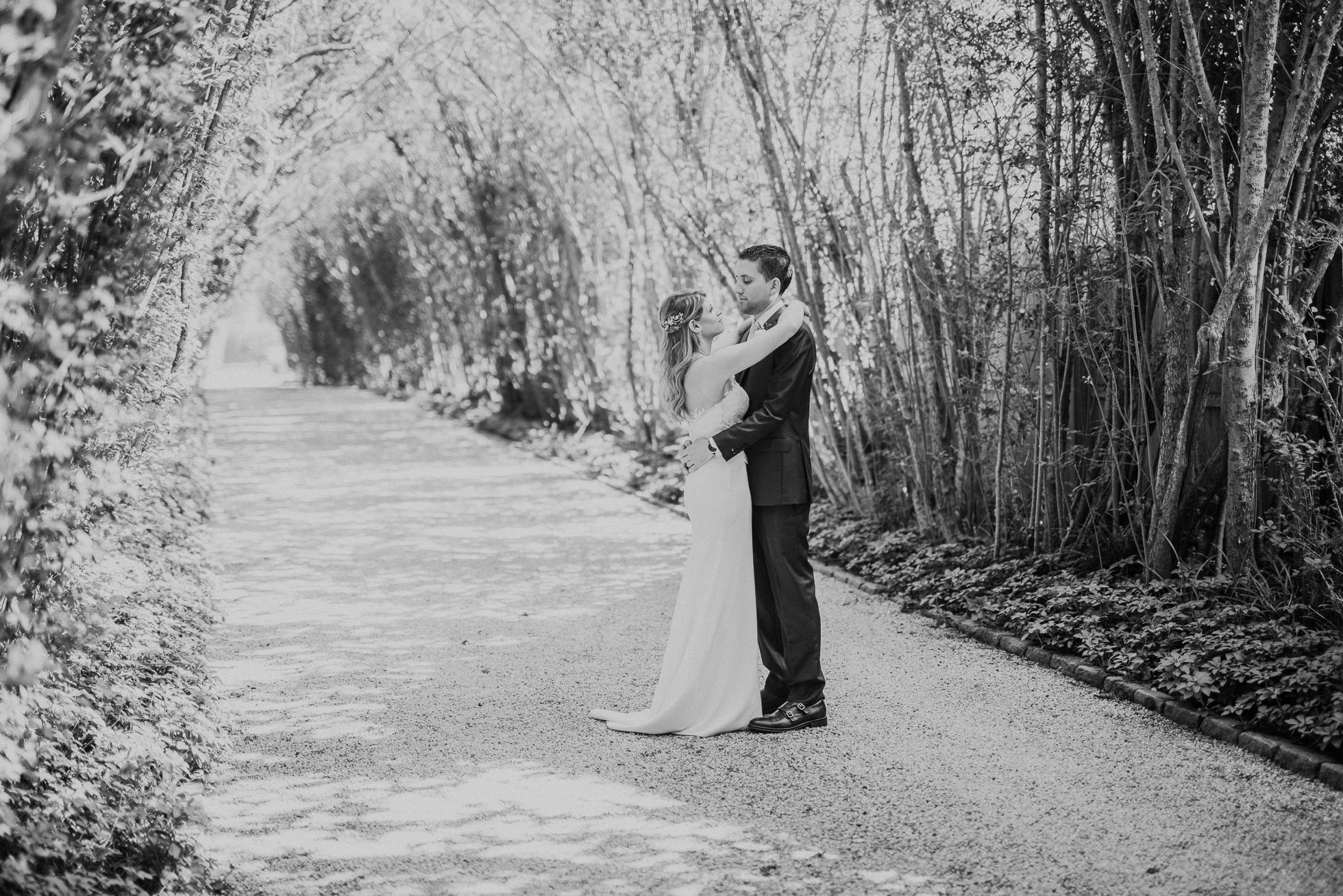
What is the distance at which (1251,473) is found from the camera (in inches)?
206

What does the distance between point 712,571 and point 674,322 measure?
3.06 ft

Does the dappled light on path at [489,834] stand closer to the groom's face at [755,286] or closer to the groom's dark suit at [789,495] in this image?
the groom's dark suit at [789,495]

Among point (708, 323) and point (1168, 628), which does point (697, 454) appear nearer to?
point (708, 323)

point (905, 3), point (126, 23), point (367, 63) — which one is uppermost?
point (367, 63)

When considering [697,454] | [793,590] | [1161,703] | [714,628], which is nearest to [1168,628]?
[1161,703]

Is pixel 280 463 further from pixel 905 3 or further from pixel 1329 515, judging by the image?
pixel 1329 515

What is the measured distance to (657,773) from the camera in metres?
4.01

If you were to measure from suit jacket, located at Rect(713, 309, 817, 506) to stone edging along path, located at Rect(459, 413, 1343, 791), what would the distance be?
1552 millimetres

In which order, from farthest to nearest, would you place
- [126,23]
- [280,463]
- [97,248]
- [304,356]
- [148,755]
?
[304,356] → [280,463] → [148,755] → [97,248] → [126,23]

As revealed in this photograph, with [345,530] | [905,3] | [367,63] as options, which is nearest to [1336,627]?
[905,3]

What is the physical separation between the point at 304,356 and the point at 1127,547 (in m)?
32.8

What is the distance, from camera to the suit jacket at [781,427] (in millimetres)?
4457

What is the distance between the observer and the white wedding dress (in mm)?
4395

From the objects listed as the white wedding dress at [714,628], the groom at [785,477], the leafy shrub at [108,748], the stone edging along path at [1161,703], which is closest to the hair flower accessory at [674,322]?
the groom at [785,477]
